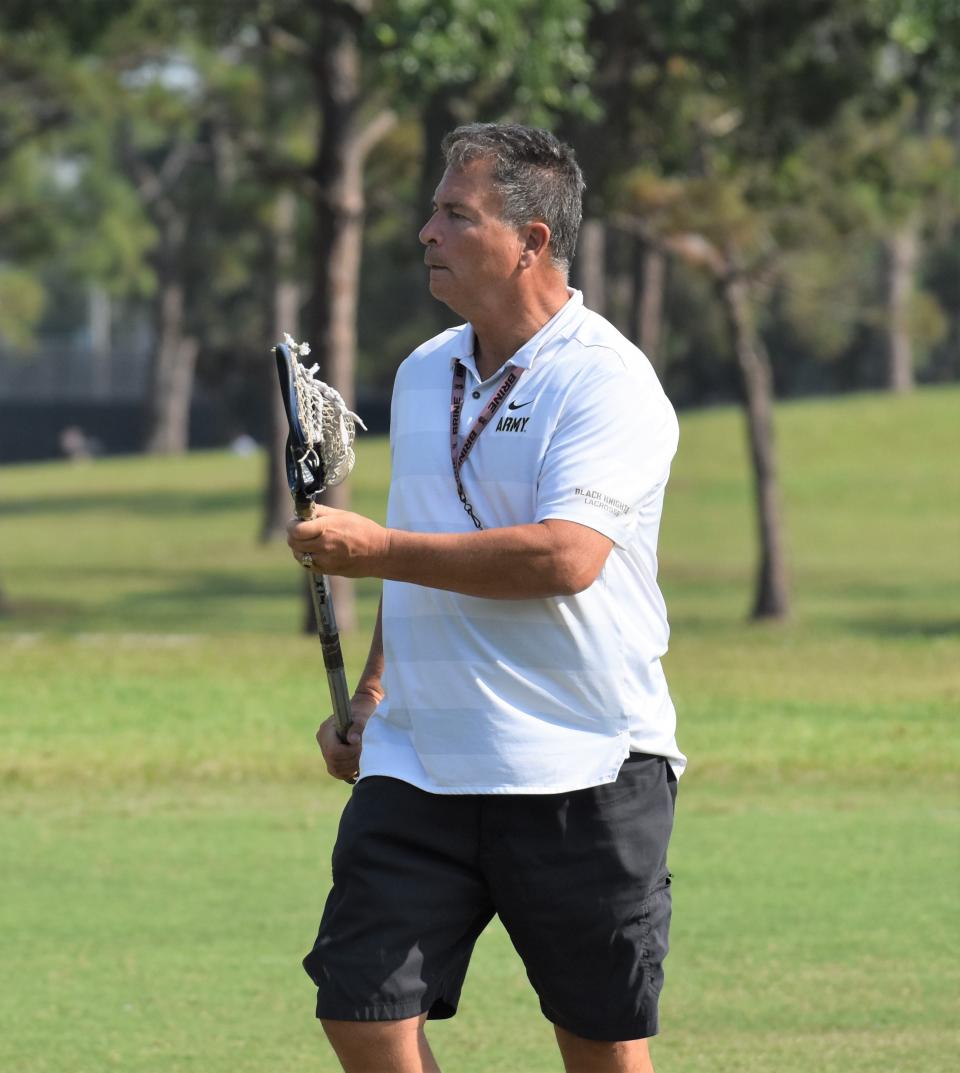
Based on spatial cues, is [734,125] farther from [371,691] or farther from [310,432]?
[310,432]

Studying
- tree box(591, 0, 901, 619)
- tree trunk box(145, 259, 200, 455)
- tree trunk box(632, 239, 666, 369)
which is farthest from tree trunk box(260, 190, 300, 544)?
tree trunk box(145, 259, 200, 455)

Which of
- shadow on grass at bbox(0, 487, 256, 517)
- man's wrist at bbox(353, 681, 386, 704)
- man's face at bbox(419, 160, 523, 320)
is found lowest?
shadow on grass at bbox(0, 487, 256, 517)

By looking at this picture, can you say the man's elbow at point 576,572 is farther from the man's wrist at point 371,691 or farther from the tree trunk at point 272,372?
the tree trunk at point 272,372

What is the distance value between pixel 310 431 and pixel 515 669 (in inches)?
20.9

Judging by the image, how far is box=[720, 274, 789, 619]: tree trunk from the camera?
842 inches

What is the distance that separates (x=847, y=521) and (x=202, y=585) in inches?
538

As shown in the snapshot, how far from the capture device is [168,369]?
5847cm

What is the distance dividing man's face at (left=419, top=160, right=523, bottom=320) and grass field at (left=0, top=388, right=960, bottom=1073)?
2263 mm

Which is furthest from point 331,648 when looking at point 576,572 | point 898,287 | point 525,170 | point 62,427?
point 62,427

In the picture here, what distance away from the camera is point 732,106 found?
805 inches

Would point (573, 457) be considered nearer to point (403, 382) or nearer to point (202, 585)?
point (403, 382)

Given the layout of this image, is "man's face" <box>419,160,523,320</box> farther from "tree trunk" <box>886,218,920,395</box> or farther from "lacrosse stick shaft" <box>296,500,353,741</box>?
"tree trunk" <box>886,218,920,395</box>

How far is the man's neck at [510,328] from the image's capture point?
3.67 m

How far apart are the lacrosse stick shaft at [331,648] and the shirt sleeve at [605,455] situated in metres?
0.52
